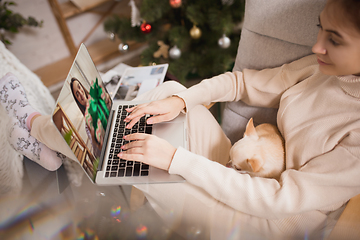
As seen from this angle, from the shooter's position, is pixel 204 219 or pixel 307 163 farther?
pixel 307 163

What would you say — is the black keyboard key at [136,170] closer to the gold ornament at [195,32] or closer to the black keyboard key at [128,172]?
the black keyboard key at [128,172]

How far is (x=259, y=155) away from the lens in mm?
623

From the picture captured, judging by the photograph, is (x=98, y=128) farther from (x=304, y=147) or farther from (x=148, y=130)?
(x=304, y=147)

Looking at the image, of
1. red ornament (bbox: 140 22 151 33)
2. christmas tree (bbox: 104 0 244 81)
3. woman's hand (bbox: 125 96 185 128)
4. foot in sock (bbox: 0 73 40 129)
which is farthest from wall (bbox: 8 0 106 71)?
woman's hand (bbox: 125 96 185 128)

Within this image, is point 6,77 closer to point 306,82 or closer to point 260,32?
point 260,32

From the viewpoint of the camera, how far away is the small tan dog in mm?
623

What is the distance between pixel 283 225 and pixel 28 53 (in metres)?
2.37

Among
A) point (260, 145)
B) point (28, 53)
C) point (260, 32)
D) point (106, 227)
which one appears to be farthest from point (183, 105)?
point (28, 53)

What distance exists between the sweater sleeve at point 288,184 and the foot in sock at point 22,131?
0.29m

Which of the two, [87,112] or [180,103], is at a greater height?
[87,112]

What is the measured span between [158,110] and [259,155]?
34 centimetres

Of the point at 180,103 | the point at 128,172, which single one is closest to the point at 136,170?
the point at 128,172

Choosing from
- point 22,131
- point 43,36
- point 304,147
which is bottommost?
point 43,36

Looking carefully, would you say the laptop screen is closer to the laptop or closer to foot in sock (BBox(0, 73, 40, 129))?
the laptop
